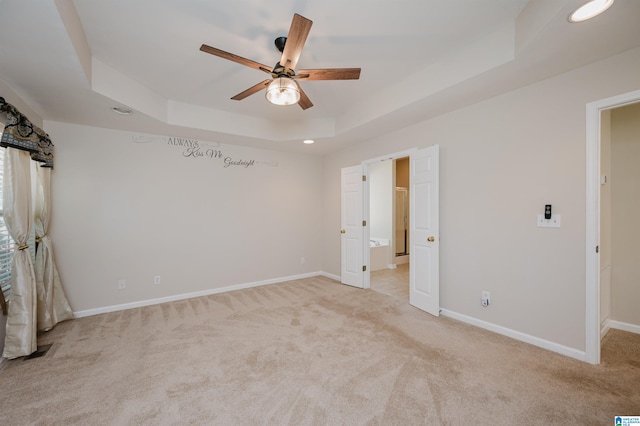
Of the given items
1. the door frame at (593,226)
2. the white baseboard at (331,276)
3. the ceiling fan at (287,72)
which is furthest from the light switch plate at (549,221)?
the white baseboard at (331,276)

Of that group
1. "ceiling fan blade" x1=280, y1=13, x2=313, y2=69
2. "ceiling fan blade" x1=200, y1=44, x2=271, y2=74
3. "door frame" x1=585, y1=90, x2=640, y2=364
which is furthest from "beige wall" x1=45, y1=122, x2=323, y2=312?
"door frame" x1=585, y1=90, x2=640, y2=364

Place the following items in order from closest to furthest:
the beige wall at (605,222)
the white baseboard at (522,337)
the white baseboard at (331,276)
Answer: the white baseboard at (522,337)
the beige wall at (605,222)
the white baseboard at (331,276)

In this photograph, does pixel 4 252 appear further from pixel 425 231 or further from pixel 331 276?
pixel 425 231

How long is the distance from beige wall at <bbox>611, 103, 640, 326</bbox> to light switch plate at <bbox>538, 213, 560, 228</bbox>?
119 centimetres

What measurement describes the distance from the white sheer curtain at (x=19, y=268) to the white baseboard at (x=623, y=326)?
565 cm

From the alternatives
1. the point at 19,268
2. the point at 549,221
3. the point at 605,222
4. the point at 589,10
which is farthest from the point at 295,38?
the point at 605,222

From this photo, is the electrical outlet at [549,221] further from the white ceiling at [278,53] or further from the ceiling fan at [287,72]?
the ceiling fan at [287,72]

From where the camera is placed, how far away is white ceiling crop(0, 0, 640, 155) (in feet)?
5.86

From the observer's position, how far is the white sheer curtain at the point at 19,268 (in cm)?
229

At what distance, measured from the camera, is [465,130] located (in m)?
2.98

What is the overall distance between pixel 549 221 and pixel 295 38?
2.65 m

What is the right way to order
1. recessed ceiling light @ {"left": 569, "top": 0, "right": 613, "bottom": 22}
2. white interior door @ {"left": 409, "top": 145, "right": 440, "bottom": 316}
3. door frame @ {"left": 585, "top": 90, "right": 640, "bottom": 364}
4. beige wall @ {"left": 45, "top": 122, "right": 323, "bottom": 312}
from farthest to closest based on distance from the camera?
1. beige wall @ {"left": 45, "top": 122, "right": 323, "bottom": 312}
2. white interior door @ {"left": 409, "top": 145, "right": 440, "bottom": 316}
3. door frame @ {"left": 585, "top": 90, "right": 640, "bottom": 364}
4. recessed ceiling light @ {"left": 569, "top": 0, "right": 613, "bottom": 22}

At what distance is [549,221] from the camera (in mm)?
2385

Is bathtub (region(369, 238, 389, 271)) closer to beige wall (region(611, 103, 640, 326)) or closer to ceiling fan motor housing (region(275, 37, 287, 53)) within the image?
beige wall (region(611, 103, 640, 326))
